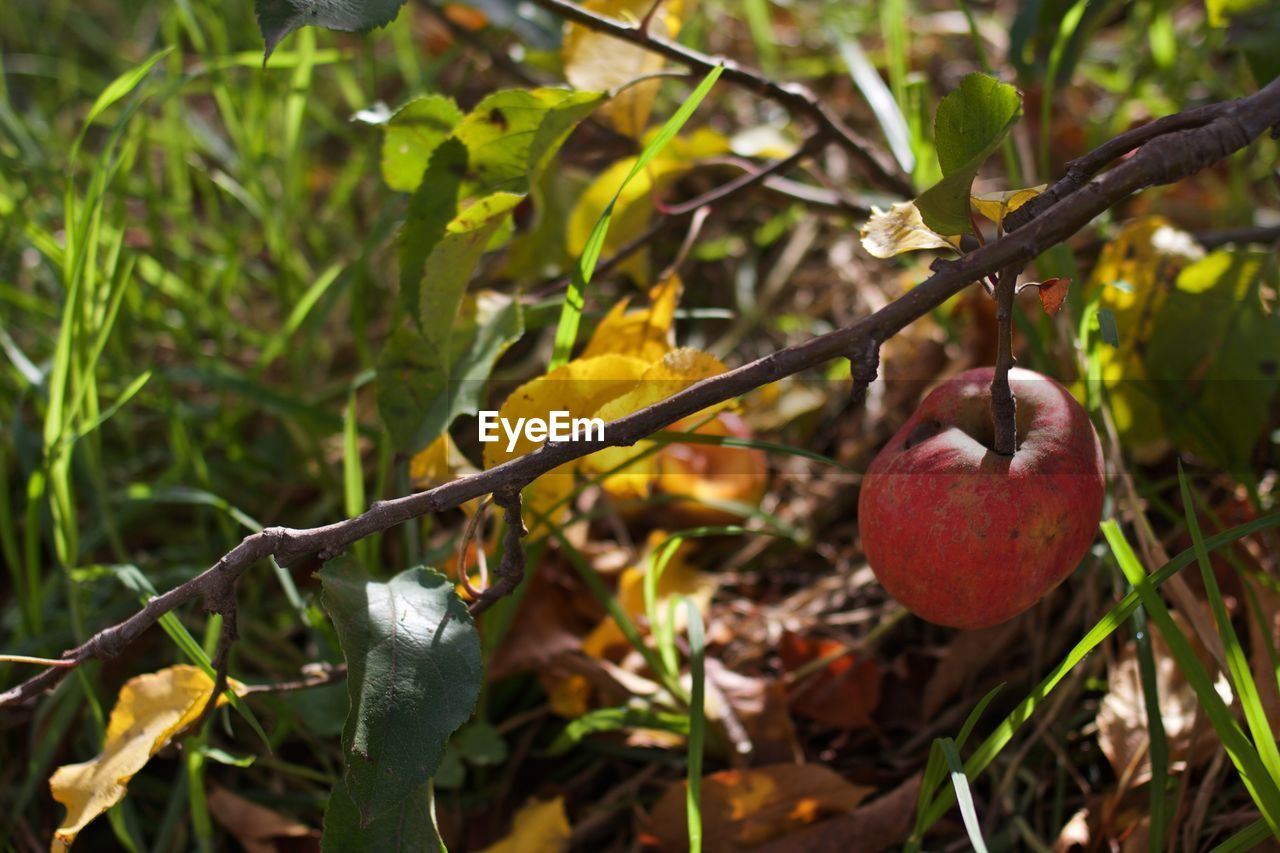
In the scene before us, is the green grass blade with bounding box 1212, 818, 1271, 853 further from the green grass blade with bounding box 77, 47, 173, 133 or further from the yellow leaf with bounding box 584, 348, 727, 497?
the green grass blade with bounding box 77, 47, 173, 133

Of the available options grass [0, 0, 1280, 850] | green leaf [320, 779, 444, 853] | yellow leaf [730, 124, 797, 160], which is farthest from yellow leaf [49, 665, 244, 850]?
yellow leaf [730, 124, 797, 160]

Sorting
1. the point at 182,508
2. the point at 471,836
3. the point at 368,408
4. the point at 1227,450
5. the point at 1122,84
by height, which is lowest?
the point at 471,836

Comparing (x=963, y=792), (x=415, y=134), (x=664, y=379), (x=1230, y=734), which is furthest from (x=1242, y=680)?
(x=415, y=134)

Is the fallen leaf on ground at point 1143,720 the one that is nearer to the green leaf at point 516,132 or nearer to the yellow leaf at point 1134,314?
the yellow leaf at point 1134,314

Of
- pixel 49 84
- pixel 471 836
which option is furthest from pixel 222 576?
pixel 49 84

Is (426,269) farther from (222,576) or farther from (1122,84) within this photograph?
(1122,84)

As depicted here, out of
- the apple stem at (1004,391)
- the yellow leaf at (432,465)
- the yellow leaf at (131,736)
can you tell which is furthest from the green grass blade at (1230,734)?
the yellow leaf at (131,736)

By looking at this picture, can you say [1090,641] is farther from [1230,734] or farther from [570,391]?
[570,391]
